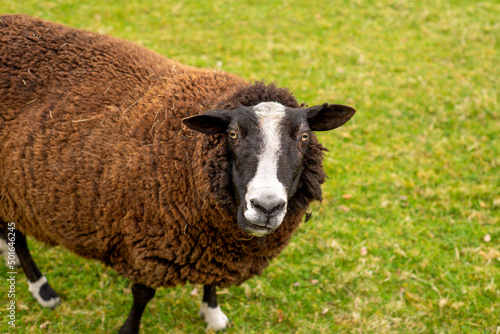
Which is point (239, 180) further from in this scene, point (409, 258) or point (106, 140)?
point (409, 258)

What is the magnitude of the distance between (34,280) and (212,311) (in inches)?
78.4

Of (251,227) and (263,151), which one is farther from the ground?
(263,151)

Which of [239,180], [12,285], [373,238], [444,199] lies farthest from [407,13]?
[12,285]

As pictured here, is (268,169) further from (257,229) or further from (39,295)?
(39,295)

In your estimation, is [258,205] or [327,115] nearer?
[258,205]

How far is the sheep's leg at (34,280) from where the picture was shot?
4781mm

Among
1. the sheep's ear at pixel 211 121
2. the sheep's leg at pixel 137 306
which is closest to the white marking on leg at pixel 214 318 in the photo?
the sheep's leg at pixel 137 306

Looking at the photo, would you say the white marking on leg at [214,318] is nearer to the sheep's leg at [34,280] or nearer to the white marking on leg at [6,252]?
the sheep's leg at [34,280]

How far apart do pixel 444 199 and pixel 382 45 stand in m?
4.16

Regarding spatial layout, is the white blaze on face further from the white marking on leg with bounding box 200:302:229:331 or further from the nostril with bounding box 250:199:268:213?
the white marking on leg with bounding box 200:302:229:331

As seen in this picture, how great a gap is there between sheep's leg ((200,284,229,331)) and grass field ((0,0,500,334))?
0.13m

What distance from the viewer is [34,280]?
4816 mm

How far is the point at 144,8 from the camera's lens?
1005cm

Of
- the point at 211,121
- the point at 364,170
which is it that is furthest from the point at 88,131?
the point at 364,170
